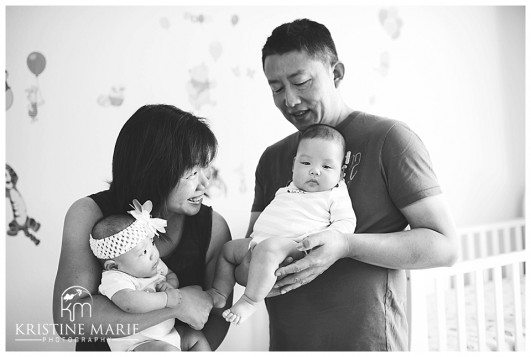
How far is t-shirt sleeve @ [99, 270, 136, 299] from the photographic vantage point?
41.8 inches

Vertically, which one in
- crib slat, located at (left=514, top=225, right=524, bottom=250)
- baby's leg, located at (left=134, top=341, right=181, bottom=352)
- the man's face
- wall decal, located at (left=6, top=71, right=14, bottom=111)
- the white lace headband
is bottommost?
crib slat, located at (left=514, top=225, right=524, bottom=250)

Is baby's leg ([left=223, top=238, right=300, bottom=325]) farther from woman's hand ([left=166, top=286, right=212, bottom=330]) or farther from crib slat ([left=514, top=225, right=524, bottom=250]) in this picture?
crib slat ([left=514, top=225, right=524, bottom=250])

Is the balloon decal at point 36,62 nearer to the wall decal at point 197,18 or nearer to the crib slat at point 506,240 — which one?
the wall decal at point 197,18

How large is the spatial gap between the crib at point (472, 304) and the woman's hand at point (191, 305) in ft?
3.66

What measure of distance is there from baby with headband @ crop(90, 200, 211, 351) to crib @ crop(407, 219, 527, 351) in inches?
47.9

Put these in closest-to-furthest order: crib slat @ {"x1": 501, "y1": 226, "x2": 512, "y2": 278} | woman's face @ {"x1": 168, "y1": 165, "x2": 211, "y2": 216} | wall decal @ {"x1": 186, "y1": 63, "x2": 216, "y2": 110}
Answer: woman's face @ {"x1": 168, "y1": 165, "x2": 211, "y2": 216}, wall decal @ {"x1": 186, "y1": 63, "x2": 216, "y2": 110}, crib slat @ {"x1": 501, "y1": 226, "x2": 512, "y2": 278}

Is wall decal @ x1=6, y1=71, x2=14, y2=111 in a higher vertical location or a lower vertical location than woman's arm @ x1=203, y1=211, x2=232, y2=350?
higher

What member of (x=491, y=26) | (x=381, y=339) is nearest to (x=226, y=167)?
(x=381, y=339)

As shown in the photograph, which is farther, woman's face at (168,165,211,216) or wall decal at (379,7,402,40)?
wall decal at (379,7,402,40)

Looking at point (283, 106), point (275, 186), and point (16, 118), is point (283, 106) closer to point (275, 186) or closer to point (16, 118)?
point (275, 186)

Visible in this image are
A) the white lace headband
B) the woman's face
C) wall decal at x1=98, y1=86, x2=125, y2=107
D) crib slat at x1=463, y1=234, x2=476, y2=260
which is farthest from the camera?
crib slat at x1=463, y1=234, x2=476, y2=260

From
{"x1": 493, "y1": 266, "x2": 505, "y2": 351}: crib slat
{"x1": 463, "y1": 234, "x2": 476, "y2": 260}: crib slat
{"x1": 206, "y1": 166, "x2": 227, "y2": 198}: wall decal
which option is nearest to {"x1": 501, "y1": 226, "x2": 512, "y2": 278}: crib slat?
{"x1": 463, "y1": 234, "x2": 476, "y2": 260}: crib slat

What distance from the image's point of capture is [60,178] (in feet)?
5.81

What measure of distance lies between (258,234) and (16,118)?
1.05 m
